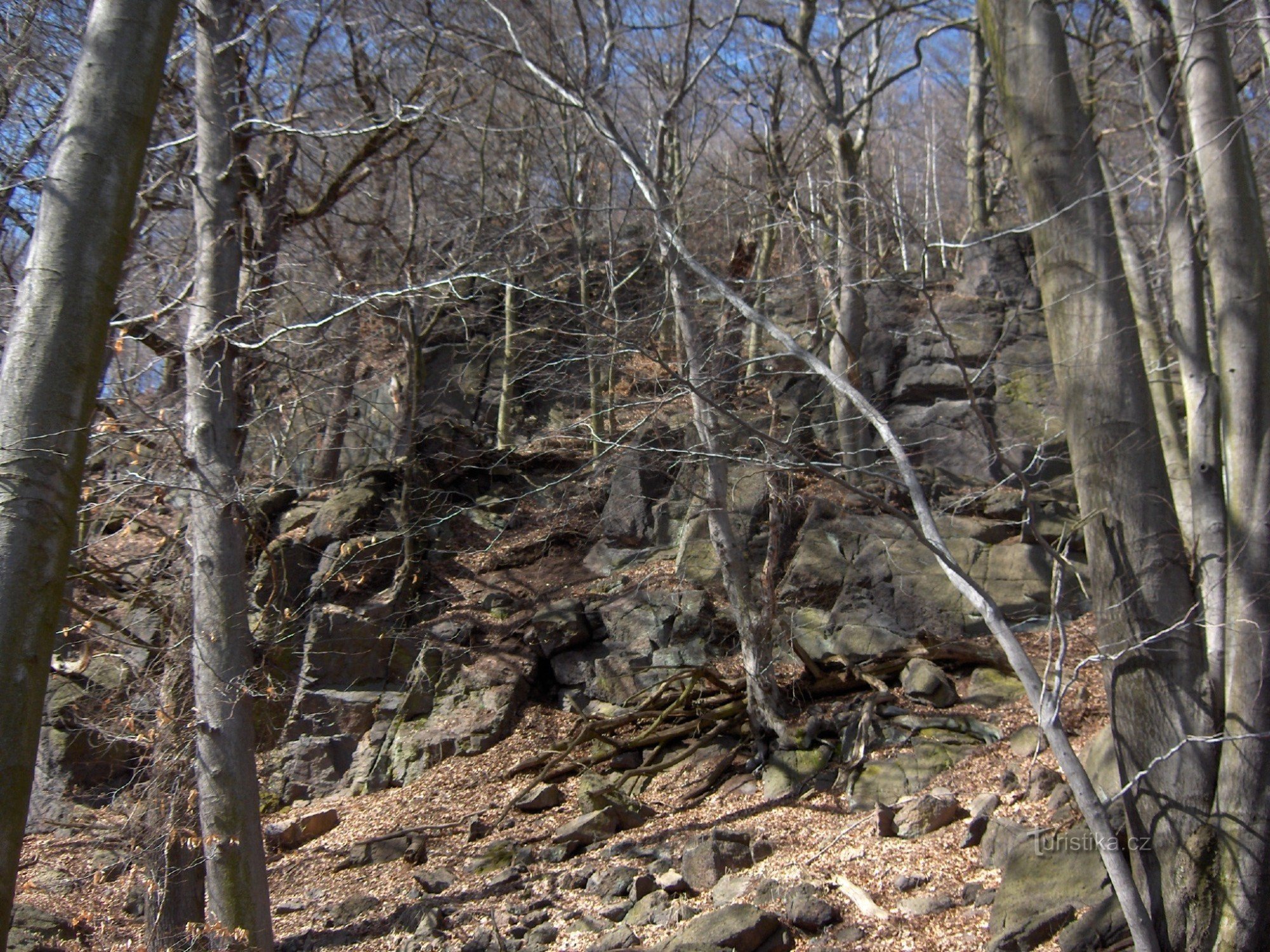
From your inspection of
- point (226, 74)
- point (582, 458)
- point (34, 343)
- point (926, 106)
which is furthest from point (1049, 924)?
point (926, 106)

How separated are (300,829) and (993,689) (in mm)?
7610

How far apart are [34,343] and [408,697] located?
996cm

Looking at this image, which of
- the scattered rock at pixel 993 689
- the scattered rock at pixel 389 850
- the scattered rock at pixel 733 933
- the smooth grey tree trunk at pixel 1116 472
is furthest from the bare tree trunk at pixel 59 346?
the scattered rock at pixel 993 689

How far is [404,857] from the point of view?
8836 mm

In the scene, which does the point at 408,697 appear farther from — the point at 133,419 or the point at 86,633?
the point at 133,419

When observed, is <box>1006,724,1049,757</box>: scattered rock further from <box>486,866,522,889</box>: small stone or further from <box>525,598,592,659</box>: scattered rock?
<box>525,598,592,659</box>: scattered rock

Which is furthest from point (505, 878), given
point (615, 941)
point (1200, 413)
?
point (1200, 413)

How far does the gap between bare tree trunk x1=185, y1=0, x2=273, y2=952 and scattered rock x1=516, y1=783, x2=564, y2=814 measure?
337 cm

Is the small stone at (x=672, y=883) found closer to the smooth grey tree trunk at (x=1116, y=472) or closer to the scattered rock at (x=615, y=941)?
the scattered rock at (x=615, y=941)

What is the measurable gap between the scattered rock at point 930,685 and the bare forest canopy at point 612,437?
0.07 meters

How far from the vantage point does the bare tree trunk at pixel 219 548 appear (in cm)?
623

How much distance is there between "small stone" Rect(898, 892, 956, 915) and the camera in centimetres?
553

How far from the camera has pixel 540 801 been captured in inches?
370
